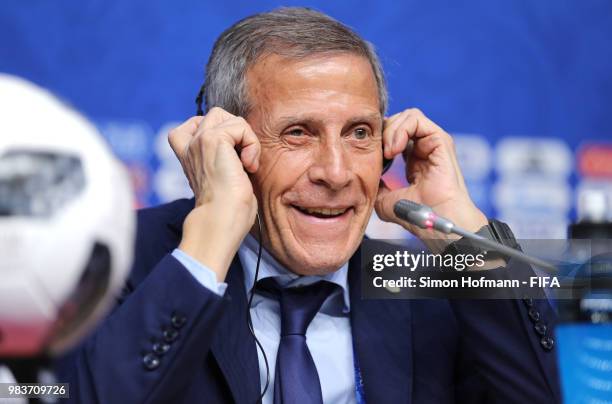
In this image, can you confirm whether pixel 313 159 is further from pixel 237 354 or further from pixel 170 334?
pixel 170 334

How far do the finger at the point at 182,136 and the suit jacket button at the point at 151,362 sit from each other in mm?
408

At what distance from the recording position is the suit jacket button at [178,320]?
91 cm

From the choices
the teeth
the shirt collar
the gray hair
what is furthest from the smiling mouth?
the gray hair

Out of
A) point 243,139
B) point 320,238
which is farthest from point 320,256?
point 243,139

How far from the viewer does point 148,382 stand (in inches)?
35.8

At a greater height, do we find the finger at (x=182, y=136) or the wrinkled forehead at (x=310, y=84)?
the wrinkled forehead at (x=310, y=84)

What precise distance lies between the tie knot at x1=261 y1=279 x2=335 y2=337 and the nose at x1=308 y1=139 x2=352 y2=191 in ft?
0.60

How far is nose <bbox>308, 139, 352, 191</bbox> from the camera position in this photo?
1264 millimetres

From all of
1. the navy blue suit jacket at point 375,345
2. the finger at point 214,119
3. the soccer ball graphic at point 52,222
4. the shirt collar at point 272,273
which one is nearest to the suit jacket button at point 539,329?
the navy blue suit jacket at point 375,345

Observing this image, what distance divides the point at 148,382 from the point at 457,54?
5.72 feet

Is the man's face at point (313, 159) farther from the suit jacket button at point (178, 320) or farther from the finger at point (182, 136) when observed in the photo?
the suit jacket button at point (178, 320)

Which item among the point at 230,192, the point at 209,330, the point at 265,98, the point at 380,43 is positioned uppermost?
the point at 380,43

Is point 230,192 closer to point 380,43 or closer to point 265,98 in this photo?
point 265,98

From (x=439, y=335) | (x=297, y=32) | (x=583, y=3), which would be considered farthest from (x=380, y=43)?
(x=439, y=335)
